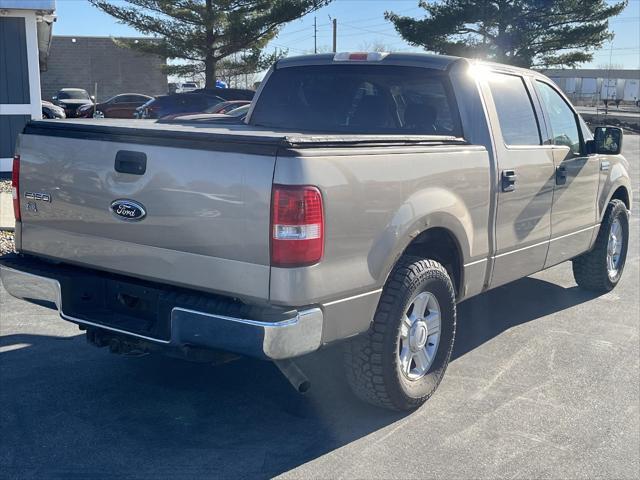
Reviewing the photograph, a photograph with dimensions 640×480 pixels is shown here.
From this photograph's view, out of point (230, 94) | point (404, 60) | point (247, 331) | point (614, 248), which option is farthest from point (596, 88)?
point (247, 331)

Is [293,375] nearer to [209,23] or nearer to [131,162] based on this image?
[131,162]

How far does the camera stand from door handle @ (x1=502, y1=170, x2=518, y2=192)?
4879 millimetres

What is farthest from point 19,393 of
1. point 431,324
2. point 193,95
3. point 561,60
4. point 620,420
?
point 561,60

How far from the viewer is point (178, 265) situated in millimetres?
3695

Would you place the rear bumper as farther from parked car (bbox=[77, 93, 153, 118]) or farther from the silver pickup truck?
parked car (bbox=[77, 93, 153, 118])

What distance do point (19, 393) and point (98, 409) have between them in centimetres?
54

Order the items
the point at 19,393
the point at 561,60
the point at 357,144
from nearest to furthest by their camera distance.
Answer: the point at 357,144, the point at 19,393, the point at 561,60

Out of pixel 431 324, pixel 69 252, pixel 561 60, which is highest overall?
pixel 561 60

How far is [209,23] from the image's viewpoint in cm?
2936

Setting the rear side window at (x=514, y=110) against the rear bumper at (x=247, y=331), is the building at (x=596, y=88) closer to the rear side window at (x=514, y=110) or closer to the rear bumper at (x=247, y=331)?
the rear side window at (x=514, y=110)

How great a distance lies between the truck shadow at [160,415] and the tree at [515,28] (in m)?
32.8

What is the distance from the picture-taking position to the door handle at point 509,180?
4879mm

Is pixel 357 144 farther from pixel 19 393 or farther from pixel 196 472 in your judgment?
Result: pixel 19 393

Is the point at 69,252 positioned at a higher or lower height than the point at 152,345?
higher
